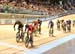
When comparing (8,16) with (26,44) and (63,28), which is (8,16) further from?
(26,44)

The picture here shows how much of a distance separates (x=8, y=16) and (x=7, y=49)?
25.5 meters

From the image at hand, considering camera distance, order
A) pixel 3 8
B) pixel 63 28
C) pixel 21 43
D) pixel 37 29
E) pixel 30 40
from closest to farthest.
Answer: pixel 30 40 < pixel 21 43 < pixel 37 29 < pixel 63 28 < pixel 3 8

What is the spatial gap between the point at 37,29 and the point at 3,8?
77.8ft

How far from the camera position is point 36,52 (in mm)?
16734

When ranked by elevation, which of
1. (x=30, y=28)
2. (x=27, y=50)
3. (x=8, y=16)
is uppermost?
(x=30, y=28)

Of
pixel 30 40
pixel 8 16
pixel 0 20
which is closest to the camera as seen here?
pixel 30 40

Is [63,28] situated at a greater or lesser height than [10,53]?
lesser

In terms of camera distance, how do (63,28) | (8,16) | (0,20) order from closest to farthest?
(63,28)
(0,20)
(8,16)

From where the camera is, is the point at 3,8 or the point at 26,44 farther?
the point at 3,8

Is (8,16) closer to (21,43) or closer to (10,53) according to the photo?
(21,43)

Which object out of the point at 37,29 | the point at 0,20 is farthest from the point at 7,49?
the point at 0,20

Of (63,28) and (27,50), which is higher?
(27,50)

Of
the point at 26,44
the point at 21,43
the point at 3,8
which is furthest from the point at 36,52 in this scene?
the point at 3,8

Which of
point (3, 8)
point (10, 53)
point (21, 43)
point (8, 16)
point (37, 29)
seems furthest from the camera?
point (3, 8)
